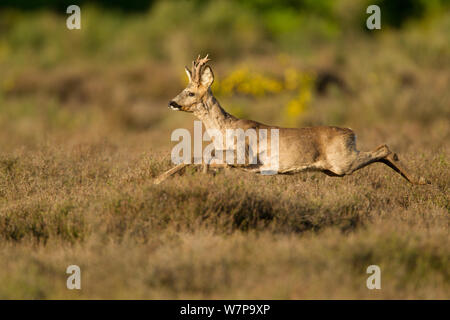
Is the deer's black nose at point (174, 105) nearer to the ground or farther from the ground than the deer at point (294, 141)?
farther from the ground

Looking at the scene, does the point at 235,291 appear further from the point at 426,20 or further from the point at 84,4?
the point at 84,4

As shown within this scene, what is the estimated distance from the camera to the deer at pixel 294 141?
27.4 ft

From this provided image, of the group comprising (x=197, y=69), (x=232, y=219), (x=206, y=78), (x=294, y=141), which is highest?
(x=197, y=69)

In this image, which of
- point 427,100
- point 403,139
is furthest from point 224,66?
point 403,139

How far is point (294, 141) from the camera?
839 centimetres

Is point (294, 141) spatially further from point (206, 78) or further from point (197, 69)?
point (197, 69)

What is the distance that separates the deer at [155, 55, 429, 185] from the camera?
27.4 ft

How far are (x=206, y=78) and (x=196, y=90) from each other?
0.21 metres

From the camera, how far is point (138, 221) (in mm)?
7086

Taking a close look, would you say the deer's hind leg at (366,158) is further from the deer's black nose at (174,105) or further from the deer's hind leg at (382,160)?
the deer's black nose at (174,105)

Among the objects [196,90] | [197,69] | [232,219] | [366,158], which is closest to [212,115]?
[196,90]

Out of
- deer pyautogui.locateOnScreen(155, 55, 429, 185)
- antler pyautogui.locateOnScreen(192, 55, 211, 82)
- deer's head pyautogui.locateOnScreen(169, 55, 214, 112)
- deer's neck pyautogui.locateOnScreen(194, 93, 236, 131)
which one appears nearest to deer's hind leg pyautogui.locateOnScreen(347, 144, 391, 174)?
deer pyautogui.locateOnScreen(155, 55, 429, 185)

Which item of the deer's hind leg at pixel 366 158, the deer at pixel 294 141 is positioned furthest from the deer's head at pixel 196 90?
the deer's hind leg at pixel 366 158

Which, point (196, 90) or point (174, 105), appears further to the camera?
point (196, 90)
